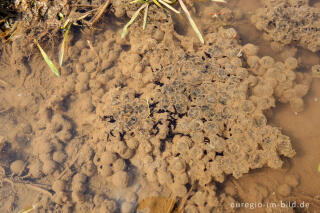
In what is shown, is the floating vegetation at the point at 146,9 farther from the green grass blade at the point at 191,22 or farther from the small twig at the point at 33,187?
the small twig at the point at 33,187

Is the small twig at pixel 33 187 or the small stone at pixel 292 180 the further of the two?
the small twig at pixel 33 187

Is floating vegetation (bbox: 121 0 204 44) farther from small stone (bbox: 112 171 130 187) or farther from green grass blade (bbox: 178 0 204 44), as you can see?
small stone (bbox: 112 171 130 187)

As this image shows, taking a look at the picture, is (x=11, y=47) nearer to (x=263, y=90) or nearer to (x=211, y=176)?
(x=211, y=176)

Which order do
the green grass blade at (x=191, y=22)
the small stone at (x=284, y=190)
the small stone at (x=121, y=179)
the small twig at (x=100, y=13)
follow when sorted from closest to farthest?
the small stone at (x=284, y=190)
the small stone at (x=121, y=179)
the green grass blade at (x=191, y=22)
the small twig at (x=100, y=13)

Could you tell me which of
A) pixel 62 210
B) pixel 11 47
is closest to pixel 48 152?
pixel 62 210

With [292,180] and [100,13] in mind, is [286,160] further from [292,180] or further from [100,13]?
[100,13]

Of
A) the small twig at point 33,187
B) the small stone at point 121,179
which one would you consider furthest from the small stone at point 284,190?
the small twig at point 33,187

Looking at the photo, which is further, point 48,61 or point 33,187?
point 48,61

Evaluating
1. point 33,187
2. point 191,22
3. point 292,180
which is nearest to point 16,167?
point 33,187

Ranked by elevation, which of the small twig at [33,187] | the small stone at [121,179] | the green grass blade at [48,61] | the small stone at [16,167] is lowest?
the small twig at [33,187]

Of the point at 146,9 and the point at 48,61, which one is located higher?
the point at 146,9

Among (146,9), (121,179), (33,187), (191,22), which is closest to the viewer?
(121,179)
